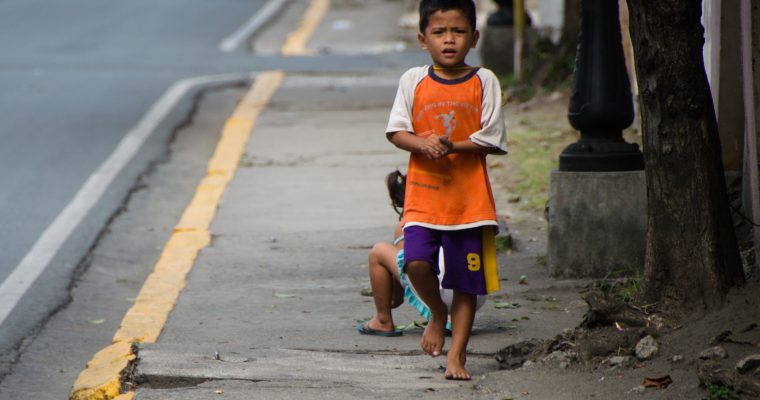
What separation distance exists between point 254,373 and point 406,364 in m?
0.64

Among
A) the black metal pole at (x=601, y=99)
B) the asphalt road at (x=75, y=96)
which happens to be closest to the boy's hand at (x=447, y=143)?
the black metal pole at (x=601, y=99)

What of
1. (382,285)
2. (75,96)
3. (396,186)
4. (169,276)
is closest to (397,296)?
(382,285)

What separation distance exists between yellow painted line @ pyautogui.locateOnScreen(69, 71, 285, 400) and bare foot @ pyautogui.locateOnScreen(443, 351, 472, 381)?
1205 mm

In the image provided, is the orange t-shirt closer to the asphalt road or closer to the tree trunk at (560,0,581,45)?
the asphalt road

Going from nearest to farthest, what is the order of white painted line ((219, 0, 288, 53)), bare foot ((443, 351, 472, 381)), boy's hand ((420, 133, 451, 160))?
boy's hand ((420, 133, 451, 160)) < bare foot ((443, 351, 472, 381)) < white painted line ((219, 0, 288, 53))

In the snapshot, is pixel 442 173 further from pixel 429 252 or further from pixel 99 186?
pixel 99 186

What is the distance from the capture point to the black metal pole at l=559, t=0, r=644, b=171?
22.4 ft

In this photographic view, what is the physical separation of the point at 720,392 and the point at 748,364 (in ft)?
0.64

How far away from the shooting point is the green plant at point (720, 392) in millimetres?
4438

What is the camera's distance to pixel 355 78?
16.7 m

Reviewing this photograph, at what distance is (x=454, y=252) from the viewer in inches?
202

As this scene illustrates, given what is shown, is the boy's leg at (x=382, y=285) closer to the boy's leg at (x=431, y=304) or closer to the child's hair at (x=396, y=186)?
the child's hair at (x=396, y=186)

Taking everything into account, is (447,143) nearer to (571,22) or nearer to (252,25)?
(571,22)

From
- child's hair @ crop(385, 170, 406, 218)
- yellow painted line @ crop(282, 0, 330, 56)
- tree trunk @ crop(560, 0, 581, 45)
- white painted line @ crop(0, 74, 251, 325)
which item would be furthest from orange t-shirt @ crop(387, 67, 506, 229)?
yellow painted line @ crop(282, 0, 330, 56)
